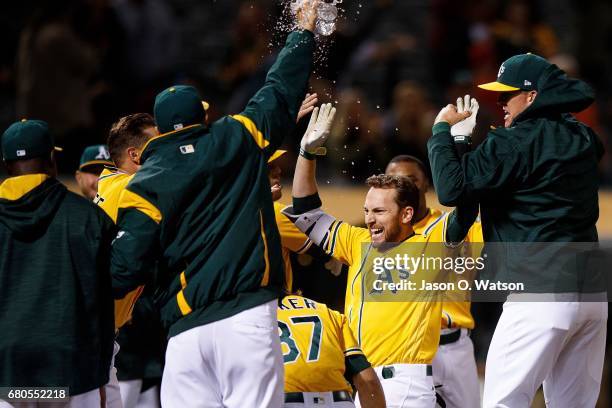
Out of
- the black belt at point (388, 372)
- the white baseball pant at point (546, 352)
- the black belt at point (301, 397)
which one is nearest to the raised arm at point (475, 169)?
the white baseball pant at point (546, 352)

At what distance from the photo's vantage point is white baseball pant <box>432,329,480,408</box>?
6859mm

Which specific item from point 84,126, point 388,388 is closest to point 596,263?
point 388,388

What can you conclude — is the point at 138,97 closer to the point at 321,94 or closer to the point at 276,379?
the point at 321,94

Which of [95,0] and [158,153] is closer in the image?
[158,153]

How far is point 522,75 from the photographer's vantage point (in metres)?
5.80

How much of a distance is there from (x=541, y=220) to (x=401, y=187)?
1074 millimetres

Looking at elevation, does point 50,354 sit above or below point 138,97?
below

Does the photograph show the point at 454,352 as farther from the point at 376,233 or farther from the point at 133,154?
the point at 133,154

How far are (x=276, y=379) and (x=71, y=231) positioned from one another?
3.72 ft

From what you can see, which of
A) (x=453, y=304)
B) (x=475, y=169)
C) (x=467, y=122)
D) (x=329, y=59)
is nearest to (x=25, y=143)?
(x=475, y=169)

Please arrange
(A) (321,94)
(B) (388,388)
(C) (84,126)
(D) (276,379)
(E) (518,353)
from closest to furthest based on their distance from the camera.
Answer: (D) (276,379), (E) (518,353), (B) (388,388), (A) (321,94), (C) (84,126)

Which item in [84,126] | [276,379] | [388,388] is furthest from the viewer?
[84,126]

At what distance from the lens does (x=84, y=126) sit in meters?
11.3

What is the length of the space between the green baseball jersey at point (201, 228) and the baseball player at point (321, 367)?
511mm
